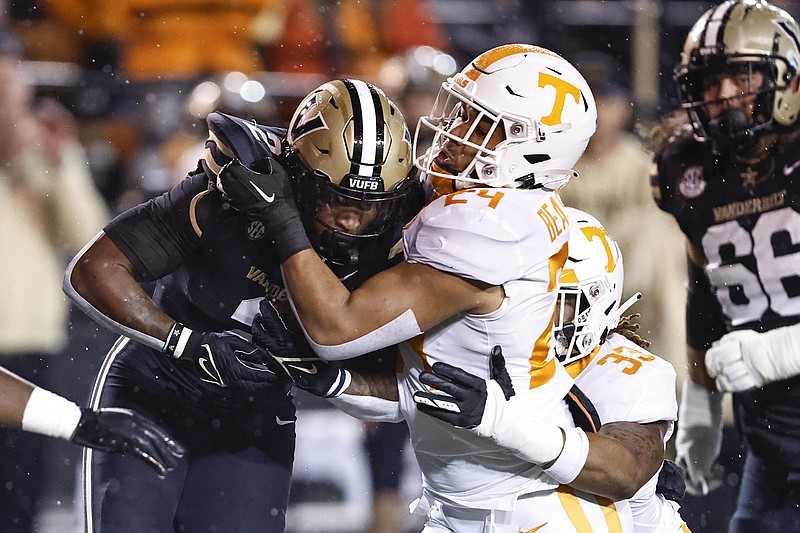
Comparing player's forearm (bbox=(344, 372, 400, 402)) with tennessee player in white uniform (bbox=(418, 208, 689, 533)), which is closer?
tennessee player in white uniform (bbox=(418, 208, 689, 533))

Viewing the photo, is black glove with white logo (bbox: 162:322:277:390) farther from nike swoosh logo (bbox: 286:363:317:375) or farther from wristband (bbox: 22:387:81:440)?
wristband (bbox: 22:387:81:440)

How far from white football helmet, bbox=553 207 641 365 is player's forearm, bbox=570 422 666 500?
218mm

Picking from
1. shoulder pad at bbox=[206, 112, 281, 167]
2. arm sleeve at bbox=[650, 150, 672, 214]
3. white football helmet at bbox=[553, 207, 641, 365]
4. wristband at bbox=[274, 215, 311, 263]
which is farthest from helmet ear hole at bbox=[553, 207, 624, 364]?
arm sleeve at bbox=[650, 150, 672, 214]

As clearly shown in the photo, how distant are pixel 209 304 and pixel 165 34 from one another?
122 inches

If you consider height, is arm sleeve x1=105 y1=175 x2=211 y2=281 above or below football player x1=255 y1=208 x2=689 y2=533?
above

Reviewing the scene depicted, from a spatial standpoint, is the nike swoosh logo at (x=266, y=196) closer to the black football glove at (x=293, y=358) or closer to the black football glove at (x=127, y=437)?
the black football glove at (x=293, y=358)

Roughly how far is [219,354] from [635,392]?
1.00m

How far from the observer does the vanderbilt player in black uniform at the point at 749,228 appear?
3742mm

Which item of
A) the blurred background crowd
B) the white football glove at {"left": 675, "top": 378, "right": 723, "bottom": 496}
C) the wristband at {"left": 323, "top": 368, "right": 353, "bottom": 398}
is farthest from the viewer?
the blurred background crowd

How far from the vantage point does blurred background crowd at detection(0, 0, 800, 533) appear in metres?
4.66

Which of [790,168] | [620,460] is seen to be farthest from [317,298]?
[790,168]

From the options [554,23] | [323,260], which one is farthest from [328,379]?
[554,23]

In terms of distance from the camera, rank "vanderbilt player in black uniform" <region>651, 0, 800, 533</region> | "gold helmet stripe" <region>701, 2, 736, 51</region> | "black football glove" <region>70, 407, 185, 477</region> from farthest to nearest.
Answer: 1. "gold helmet stripe" <region>701, 2, 736, 51</region>
2. "vanderbilt player in black uniform" <region>651, 0, 800, 533</region>
3. "black football glove" <region>70, 407, 185, 477</region>

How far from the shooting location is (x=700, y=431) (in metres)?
4.06
